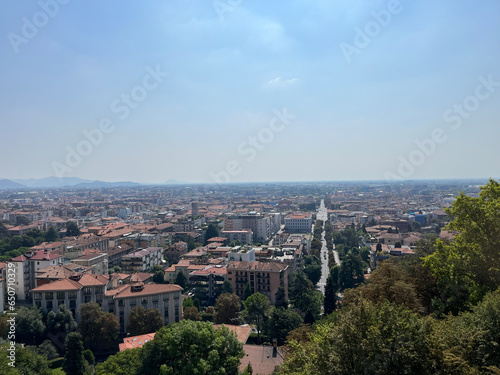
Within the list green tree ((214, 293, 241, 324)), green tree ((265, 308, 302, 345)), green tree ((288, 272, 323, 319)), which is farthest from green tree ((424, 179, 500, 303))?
green tree ((214, 293, 241, 324))

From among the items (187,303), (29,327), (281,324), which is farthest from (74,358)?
(281,324)

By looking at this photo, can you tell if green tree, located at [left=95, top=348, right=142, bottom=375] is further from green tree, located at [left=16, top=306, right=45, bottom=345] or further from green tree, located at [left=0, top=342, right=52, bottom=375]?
green tree, located at [left=16, top=306, right=45, bottom=345]

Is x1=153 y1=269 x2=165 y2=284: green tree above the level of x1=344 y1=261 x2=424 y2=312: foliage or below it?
below

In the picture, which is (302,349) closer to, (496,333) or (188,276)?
(496,333)

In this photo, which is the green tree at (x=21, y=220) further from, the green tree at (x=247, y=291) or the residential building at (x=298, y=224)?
the green tree at (x=247, y=291)

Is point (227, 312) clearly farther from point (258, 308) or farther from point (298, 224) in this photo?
point (298, 224)

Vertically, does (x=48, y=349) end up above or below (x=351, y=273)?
below

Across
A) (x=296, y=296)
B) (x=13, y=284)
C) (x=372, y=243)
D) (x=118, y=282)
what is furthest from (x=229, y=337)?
(x=372, y=243)
